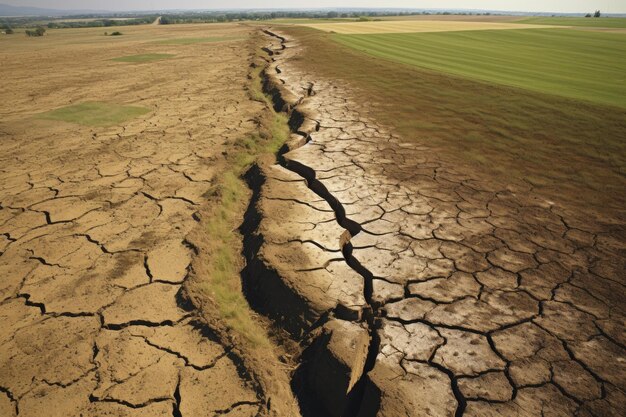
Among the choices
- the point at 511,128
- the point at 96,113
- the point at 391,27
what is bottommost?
the point at 96,113

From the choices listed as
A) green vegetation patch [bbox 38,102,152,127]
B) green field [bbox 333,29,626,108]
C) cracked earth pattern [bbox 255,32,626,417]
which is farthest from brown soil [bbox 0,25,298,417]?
green field [bbox 333,29,626,108]

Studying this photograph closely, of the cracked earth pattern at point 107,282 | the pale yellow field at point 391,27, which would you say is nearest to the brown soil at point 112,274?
the cracked earth pattern at point 107,282

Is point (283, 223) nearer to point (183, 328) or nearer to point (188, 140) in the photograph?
point (183, 328)

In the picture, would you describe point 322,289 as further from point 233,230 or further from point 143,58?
point 143,58

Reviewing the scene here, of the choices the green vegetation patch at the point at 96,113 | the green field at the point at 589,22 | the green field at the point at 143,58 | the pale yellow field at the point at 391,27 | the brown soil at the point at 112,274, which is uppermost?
the green field at the point at 589,22

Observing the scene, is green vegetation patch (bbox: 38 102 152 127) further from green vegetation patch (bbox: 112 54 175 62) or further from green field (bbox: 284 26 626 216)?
green vegetation patch (bbox: 112 54 175 62)

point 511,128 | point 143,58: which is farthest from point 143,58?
point 511,128

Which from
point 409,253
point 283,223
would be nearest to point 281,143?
point 283,223

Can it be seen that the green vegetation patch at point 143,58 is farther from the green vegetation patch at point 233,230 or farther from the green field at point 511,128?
the green vegetation patch at point 233,230
